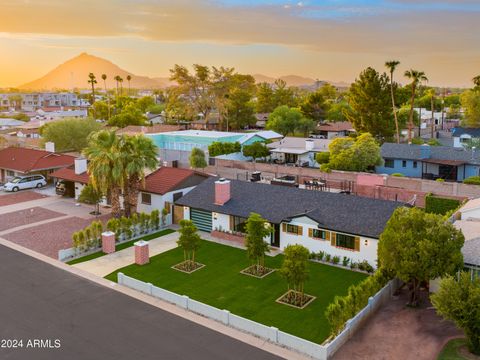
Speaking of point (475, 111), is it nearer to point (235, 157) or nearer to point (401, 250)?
point (235, 157)

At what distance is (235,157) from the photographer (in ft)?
199

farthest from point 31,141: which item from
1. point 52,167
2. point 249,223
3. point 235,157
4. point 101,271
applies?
point 249,223

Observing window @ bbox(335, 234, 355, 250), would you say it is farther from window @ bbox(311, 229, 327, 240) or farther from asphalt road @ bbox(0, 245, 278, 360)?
asphalt road @ bbox(0, 245, 278, 360)

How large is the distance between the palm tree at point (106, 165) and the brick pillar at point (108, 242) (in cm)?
566

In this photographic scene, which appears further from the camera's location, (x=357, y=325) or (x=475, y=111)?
(x=475, y=111)

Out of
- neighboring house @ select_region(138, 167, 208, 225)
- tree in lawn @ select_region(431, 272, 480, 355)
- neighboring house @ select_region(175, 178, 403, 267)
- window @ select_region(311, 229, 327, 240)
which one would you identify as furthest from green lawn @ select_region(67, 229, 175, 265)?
tree in lawn @ select_region(431, 272, 480, 355)

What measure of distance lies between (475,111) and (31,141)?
240 ft

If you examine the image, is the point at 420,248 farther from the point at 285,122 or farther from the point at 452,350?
the point at 285,122

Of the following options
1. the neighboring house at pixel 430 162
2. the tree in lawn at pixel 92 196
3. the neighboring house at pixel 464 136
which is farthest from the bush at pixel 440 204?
the neighboring house at pixel 464 136

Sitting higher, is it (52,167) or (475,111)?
(475,111)

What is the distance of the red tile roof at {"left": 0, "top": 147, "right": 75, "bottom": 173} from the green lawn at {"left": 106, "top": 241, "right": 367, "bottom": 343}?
2772 cm

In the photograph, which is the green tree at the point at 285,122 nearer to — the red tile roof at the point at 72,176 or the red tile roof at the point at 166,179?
the red tile roof at the point at 72,176

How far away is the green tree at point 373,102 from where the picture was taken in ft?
219

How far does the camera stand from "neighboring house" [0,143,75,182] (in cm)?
5170
